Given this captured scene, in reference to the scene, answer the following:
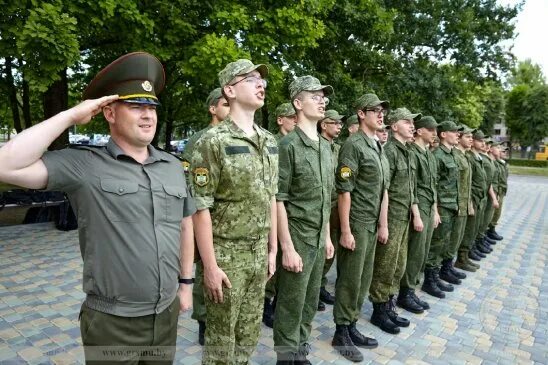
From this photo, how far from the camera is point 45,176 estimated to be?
1.75 m

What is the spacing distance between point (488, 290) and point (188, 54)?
6.75m

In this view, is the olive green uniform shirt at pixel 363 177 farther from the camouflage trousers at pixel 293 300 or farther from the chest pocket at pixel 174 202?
the chest pocket at pixel 174 202

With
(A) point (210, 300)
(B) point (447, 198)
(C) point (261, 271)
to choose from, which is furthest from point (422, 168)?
(A) point (210, 300)

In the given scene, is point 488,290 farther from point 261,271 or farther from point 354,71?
point 354,71

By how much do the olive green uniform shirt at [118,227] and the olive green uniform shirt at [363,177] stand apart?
6.99 ft

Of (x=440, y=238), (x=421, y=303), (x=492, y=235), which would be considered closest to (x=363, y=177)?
(x=421, y=303)

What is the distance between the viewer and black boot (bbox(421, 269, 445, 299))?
545 cm

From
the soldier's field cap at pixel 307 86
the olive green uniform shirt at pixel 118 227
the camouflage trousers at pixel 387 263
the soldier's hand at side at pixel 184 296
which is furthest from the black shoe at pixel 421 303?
the olive green uniform shirt at pixel 118 227

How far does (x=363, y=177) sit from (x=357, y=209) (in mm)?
310

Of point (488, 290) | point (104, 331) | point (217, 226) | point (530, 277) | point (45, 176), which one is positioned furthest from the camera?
point (530, 277)

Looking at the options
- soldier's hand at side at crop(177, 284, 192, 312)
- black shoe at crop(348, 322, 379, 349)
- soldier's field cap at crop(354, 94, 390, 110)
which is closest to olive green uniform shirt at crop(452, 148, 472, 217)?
soldier's field cap at crop(354, 94, 390, 110)

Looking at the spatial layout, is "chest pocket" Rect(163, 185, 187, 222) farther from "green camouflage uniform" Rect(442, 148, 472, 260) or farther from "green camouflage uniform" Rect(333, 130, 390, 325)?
"green camouflage uniform" Rect(442, 148, 472, 260)

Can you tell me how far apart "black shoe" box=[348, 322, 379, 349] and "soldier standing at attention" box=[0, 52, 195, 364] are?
7.57 ft

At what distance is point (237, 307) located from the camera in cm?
267
